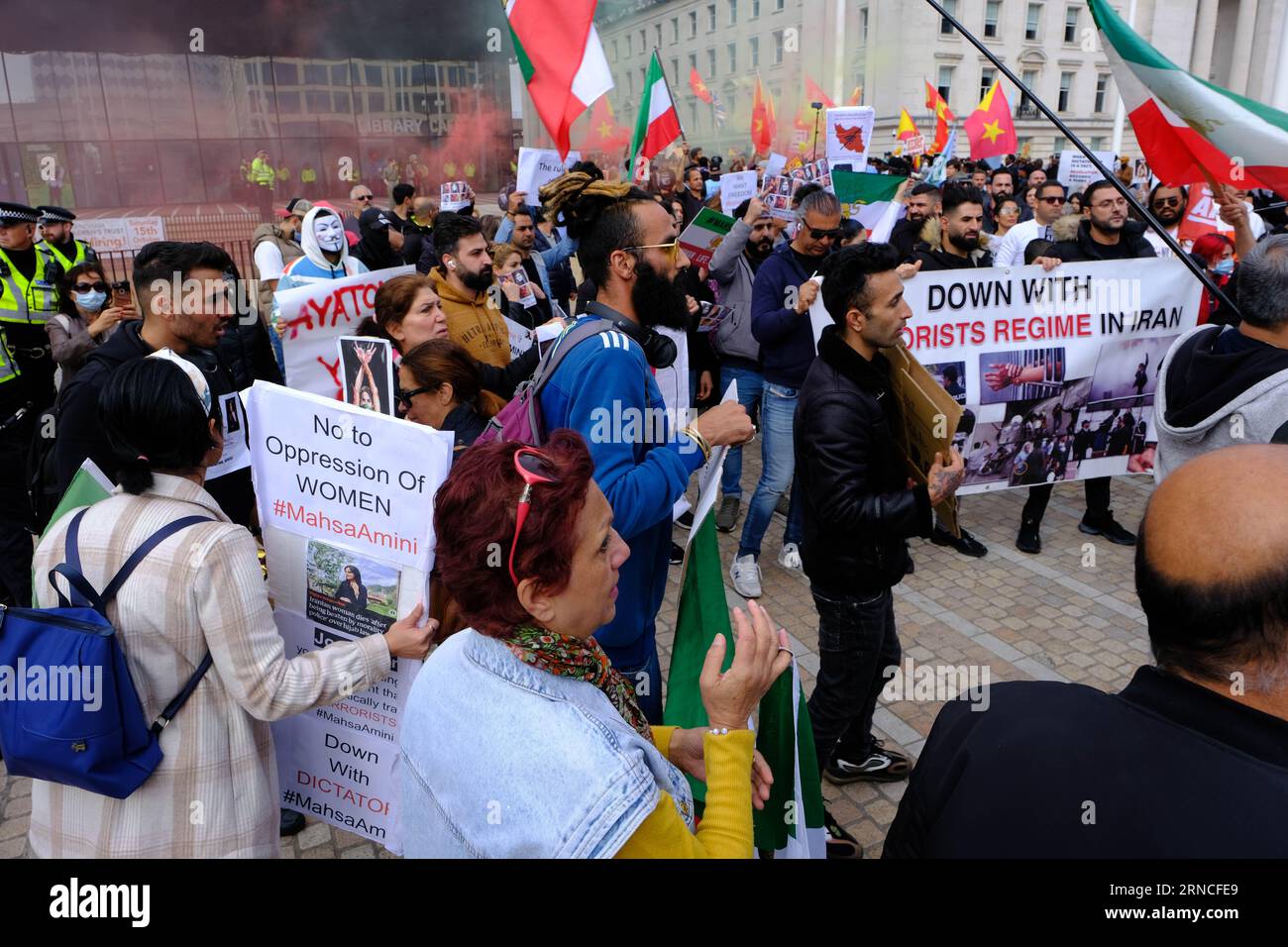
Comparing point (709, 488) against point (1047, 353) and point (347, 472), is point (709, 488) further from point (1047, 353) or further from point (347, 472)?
point (1047, 353)

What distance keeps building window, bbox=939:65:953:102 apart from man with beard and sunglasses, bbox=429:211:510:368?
60495 millimetres

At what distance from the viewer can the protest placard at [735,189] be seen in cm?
966

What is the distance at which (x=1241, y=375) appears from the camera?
3035 mm

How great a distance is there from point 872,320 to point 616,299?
38.9 inches

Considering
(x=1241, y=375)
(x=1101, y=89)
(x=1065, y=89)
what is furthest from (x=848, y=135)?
(x=1101, y=89)

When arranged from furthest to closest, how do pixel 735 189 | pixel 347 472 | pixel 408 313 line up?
pixel 735 189 < pixel 408 313 < pixel 347 472

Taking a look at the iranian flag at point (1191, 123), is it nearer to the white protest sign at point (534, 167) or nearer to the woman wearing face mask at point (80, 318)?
the woman wearing face mask at point (80, 318)

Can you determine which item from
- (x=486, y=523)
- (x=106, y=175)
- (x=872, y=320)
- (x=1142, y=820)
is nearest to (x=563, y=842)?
(x=486, y=523)

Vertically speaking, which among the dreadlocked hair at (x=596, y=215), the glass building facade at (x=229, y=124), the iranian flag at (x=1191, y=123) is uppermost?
the glass building facade at (x=229, y=124)

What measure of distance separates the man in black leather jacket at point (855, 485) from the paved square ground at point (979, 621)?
744mm

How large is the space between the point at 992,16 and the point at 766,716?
6849 centimetres

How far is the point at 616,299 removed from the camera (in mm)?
2883

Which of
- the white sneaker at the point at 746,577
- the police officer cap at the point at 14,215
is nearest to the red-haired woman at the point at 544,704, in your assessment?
the white sneaker at the point at 746,577
